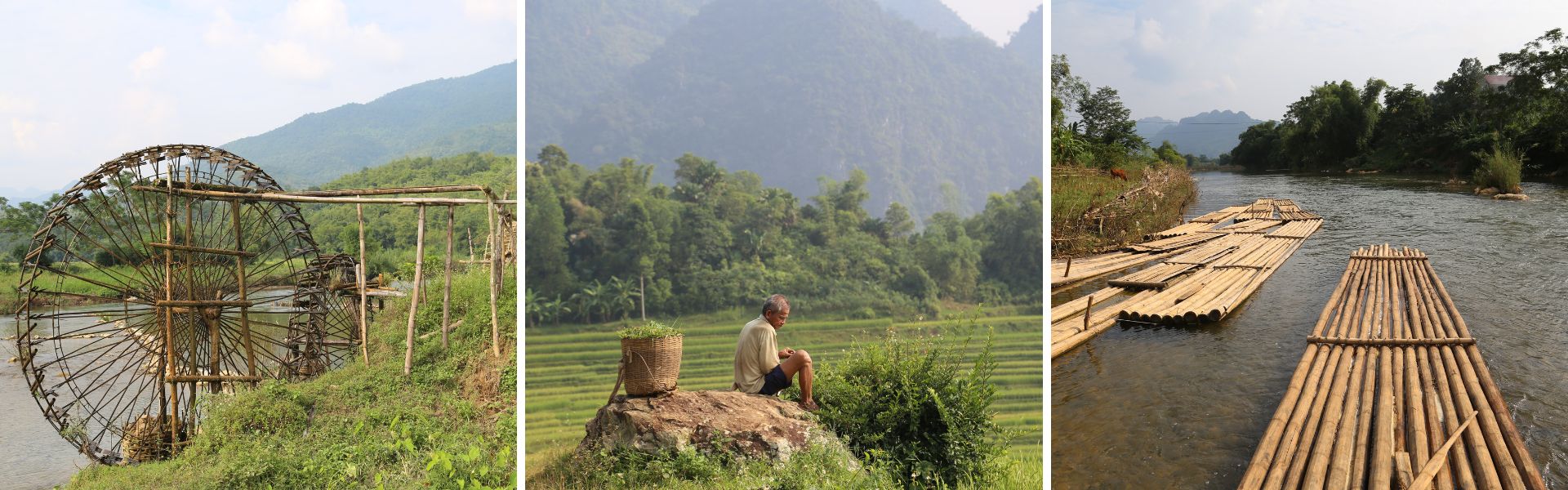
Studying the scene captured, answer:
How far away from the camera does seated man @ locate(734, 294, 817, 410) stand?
166 inches

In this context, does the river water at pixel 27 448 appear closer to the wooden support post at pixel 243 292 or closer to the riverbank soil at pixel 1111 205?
the wooden support post at pixel 243 292

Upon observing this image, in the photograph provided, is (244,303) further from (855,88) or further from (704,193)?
(855,88)

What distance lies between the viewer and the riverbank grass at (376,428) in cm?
536

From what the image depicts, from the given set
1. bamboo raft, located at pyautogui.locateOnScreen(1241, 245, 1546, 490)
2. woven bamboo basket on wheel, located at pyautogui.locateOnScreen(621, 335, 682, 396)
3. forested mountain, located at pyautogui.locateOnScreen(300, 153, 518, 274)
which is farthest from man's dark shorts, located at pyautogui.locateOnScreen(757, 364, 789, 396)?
forested mountain, located at pyautogui.locateOnScreen(300, 153, 518, 274)

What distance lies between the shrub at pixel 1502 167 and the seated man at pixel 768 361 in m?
7.02

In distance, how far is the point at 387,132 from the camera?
40.1m

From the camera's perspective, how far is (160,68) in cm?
1933

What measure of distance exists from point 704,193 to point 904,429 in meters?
9.81

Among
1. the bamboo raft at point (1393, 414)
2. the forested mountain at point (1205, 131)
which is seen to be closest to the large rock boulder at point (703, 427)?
the bamboo raft at point (1393, 414)

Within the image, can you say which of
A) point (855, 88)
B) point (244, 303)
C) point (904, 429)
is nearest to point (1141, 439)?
point (904, 429)

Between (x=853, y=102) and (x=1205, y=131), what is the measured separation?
42.9 ft

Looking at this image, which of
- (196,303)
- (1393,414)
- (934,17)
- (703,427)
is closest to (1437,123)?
(1393,414)

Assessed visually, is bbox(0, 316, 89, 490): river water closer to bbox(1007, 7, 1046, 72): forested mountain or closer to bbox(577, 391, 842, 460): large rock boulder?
bbox(577, 391, 842, 460): large rock boulder

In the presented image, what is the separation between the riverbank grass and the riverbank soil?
19.1 feet
